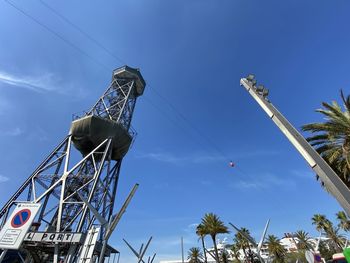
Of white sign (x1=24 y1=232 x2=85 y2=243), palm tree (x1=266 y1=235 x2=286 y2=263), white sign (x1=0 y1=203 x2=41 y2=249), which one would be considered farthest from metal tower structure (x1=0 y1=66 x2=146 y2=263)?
palm tree (x1=266 y1=235 x2=286 y2=263)

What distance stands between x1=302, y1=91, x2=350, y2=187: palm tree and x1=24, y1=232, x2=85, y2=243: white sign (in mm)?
22981

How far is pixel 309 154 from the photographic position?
591cm

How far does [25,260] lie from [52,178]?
32.3 ft

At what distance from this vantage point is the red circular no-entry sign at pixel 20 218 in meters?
5.41

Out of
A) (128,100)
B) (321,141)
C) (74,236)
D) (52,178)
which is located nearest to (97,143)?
(52,178)

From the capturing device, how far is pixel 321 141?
64.1 ft

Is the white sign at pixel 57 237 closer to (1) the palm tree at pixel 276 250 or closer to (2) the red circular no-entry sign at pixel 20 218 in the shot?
(2) the red circular no-entry sign at pixel 20 218

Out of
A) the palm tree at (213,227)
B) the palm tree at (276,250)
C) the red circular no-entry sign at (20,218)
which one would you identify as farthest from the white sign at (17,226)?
the palm tree at (276,250)

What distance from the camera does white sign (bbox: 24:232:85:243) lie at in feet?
76.7

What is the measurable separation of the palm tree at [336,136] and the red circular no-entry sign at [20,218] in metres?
17.6

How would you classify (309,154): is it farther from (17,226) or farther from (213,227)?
(213,227)

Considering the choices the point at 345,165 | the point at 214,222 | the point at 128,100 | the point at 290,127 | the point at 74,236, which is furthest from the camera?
the point at 214,222

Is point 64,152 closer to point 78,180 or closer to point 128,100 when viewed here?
point 78,180

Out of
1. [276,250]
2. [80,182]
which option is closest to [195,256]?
[276,250]
